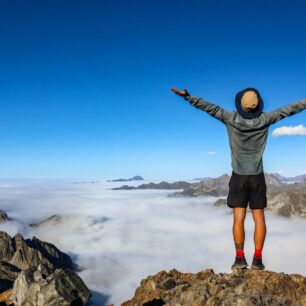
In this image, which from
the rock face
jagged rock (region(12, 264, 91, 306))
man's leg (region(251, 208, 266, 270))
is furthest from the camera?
jagged rock (region(12, 264, 91, 306))

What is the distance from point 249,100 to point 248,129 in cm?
82

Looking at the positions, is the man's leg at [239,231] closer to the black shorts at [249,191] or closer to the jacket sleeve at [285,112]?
the black shorts at [249,191]

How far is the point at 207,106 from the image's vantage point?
26.6ft

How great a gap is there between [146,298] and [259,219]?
4.66 m

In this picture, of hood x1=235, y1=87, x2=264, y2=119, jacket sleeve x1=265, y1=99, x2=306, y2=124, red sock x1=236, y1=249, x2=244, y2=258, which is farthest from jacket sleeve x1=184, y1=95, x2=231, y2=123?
red sock x1=236, y1=249, x2=244, y2=258

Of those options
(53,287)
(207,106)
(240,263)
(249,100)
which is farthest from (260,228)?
(53,287)

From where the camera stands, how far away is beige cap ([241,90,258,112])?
7.78 m

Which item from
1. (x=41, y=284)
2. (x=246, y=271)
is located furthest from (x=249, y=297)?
(x=41, y=284)

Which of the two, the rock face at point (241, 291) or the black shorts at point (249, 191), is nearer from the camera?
the rock face at point (241, 291)

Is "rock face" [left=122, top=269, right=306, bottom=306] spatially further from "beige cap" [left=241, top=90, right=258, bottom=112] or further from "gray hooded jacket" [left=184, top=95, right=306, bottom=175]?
"beige cap" [left=241, top=90, right=258, bottom=112]

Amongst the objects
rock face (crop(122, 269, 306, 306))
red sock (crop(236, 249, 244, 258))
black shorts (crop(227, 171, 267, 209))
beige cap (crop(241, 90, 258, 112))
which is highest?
beige cap (crop(241, 90, 258, 112))

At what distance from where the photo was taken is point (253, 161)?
26.3 feet

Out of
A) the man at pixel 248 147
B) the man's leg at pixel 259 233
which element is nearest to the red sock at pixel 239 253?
the man at pixel 248 147

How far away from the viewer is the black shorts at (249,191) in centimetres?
802
